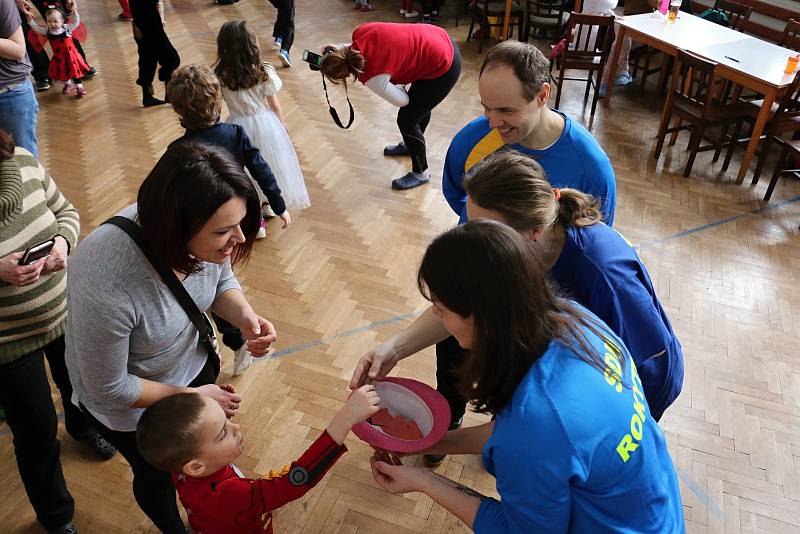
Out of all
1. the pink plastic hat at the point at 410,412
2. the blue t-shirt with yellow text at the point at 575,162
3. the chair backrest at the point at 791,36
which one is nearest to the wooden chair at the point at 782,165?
the chair backrest at the point at 791,36

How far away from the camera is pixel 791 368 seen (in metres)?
3.22

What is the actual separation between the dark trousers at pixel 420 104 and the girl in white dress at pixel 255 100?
94cm

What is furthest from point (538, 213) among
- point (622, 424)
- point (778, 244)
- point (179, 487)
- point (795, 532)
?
point (778, 244)

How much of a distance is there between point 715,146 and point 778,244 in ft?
3.85

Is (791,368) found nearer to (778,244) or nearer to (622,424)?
(778,244)

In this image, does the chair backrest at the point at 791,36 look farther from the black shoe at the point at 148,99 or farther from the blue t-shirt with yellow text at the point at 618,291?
the black shoe at the point at 148,99

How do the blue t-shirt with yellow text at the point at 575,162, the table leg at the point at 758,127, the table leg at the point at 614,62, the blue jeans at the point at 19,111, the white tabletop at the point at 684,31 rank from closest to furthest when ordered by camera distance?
the blue t-shirt with yellow text at the point at 575,162 < the blue jeans at the point at 19,111 < the table leg at the point at 758,127 < the white tabletop at the point at 684,31 < the table leg at the point at 614,62

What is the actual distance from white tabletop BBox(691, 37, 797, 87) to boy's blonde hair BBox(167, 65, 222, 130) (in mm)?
4052

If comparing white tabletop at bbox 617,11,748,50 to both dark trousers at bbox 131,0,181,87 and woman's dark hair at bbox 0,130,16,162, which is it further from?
woman's dark hair at bbox 0,130,16,162

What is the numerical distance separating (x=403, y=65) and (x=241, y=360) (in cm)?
229

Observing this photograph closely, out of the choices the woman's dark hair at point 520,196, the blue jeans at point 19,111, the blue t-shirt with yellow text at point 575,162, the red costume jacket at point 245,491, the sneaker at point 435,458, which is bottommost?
the sneaker at point 435,458

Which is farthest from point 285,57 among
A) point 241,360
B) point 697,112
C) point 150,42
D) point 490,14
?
point 241,360

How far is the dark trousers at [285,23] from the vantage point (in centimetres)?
646

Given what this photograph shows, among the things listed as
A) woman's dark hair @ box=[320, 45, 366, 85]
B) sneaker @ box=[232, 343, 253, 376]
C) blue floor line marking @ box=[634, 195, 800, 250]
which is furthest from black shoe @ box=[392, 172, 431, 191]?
sneaker @ box=[232, 343, 253, 376]
